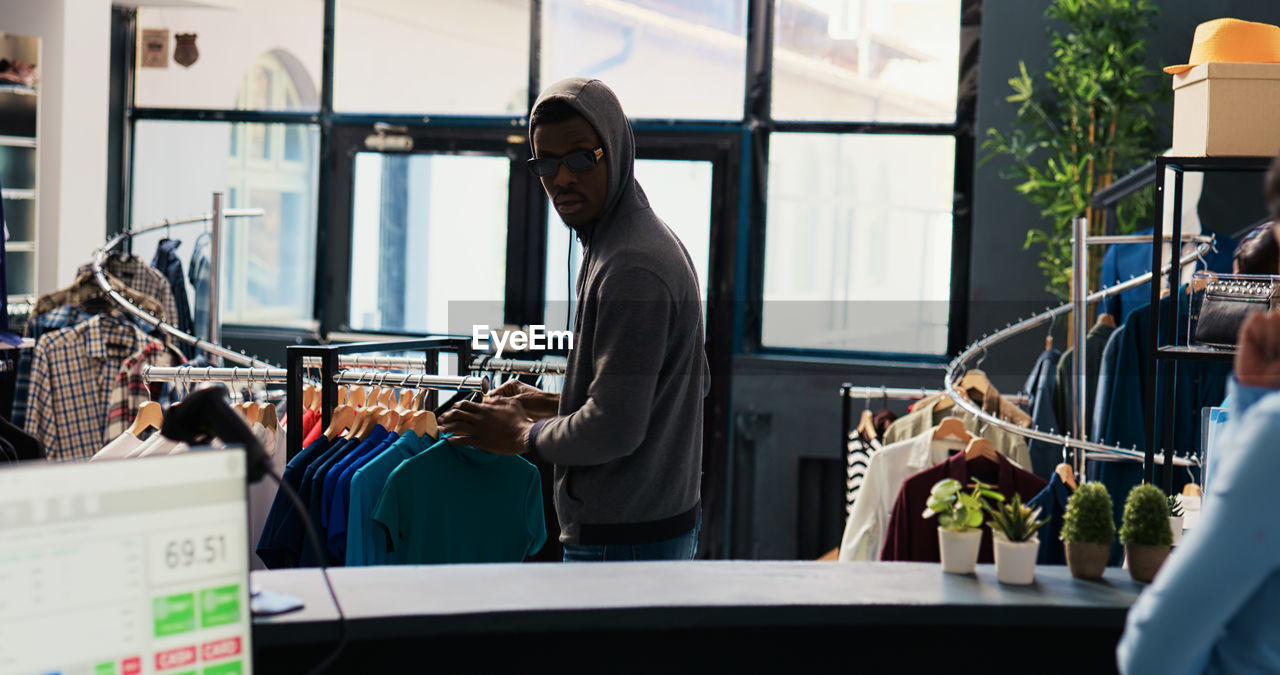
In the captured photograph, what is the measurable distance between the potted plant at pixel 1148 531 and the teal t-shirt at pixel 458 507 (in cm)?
133

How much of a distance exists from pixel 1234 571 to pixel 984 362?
4127 millimetres

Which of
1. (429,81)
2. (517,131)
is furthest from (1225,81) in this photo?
(429,81)

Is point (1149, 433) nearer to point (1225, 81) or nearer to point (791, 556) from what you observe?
point (1225, 81)

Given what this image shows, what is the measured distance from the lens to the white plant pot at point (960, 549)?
163 cm

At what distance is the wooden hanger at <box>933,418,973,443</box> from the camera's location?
3.14 meters

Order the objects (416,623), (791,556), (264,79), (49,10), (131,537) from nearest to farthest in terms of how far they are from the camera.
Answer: (131,537) < (416,623) < (791,556) < (49,10) < (264,79)

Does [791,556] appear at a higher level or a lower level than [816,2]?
lower

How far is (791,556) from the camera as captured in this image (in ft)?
17.5

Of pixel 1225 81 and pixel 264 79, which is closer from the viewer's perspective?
pixel 1225 81

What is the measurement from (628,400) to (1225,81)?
129cm

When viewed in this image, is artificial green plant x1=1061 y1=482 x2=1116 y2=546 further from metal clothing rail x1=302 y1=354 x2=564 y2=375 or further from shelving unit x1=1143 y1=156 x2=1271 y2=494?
metal clothing rail x1=302 y1=354 x2=564 y2=375

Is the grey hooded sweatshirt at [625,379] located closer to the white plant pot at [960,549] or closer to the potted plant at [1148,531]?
the white plant pot at [960,549]

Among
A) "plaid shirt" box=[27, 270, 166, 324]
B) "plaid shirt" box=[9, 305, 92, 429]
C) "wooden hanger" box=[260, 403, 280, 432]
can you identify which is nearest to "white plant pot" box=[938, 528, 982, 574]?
"wooden hanger" box=[260, 403, 280, 432]

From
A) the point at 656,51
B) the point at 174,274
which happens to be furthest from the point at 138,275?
the point at 656,51
